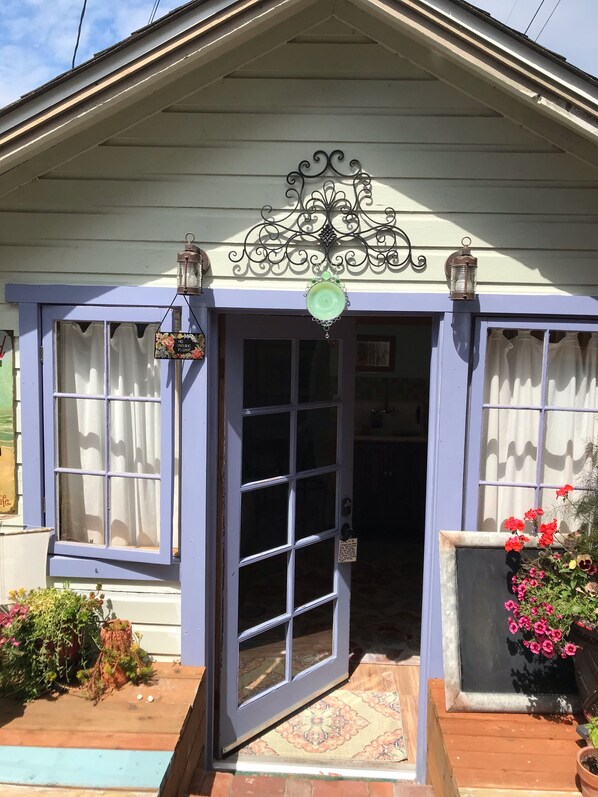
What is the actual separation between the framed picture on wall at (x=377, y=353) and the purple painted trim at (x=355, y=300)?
196 inches

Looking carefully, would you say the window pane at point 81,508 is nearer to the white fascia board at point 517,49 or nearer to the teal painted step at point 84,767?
the teal painted step at point 84,767

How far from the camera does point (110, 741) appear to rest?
2568 mm

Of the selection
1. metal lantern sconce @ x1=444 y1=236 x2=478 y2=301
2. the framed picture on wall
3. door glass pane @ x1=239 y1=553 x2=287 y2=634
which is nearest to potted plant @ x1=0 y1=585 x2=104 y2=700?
door glass pane @ x1=239 y1=553 x2=287 y2=634

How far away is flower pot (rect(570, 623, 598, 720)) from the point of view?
2.62 metres

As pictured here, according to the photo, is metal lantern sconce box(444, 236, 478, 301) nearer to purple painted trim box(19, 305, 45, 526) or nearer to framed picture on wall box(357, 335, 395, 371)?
purple painted trim box(19, 305, 45, 526)

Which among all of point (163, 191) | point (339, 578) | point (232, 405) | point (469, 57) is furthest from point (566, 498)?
point (163, 191)

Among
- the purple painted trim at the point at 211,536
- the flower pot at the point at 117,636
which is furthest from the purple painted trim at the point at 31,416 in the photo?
the purple painted trim at the point at 211,536

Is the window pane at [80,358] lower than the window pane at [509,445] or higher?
higher

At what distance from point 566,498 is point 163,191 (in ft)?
7.93

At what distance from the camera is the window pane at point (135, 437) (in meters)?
3.10

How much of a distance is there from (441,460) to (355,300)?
0.89 metres

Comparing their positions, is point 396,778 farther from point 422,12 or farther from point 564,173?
point 422,12

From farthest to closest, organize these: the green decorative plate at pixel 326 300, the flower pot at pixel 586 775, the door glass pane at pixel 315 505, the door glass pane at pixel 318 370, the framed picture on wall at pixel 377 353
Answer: the framed picture on wall at pixel 377 353, the door glass pane at pixel 315 505, the door glass pane at pixel 318 370, the green decorative plate at pixel 326 300, the flower pot at pixel 586 775

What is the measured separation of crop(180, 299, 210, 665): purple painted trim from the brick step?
588 millimetres
